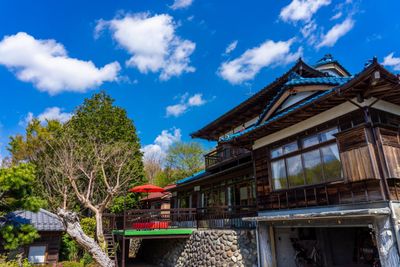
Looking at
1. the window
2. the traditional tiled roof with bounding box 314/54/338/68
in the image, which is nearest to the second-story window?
the traditional tiled roof with bounding box 314/54/338/68

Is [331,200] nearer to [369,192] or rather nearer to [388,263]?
[369,192]

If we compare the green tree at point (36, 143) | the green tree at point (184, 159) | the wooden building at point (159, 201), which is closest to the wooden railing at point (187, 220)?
the green tree at point (36, 143)

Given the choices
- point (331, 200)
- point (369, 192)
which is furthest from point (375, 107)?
point (331, 200)

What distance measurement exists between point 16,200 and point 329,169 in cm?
1105

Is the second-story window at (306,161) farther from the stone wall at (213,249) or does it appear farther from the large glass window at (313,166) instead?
the stone wall at (213,249)

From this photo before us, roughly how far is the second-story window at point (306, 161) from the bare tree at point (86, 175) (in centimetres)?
794

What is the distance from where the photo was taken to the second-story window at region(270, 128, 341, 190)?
7918 millimetres

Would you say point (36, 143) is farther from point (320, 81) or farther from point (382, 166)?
point (382, 166)

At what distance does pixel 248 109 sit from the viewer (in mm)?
16500

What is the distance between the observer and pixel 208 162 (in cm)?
1873

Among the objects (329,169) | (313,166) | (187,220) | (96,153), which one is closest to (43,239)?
(96,153)

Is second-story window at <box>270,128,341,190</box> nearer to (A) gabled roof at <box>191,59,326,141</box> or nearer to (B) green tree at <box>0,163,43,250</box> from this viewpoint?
(A) gabled roof at <box>191,59,326,141</box>

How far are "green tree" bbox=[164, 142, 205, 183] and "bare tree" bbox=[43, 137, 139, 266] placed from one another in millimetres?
15981

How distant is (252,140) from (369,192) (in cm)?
500
